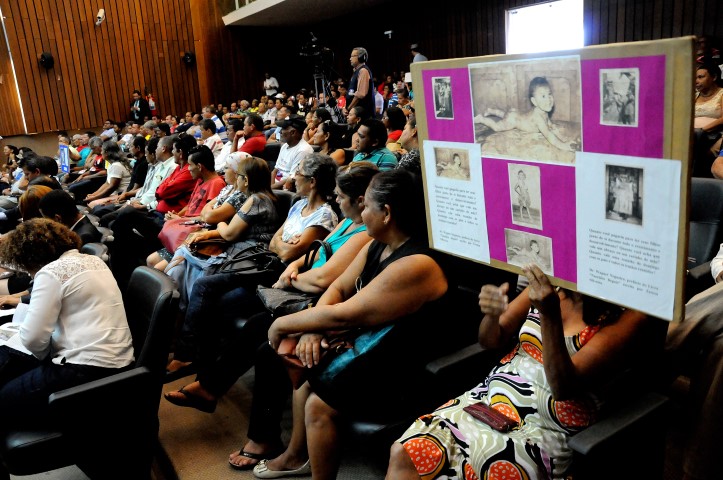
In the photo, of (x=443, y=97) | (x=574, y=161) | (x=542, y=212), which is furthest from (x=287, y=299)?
(x=574, y=161)

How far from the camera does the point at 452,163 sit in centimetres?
129

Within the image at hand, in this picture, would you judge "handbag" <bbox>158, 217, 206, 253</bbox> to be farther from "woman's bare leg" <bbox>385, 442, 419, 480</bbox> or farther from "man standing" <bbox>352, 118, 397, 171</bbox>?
"woman's bare leg" <bbox>385, 442, 419, 480</bbox>

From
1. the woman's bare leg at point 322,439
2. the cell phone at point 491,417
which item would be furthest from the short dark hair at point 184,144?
the cell phone at point 491,417

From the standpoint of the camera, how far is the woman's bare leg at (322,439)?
1.77 m

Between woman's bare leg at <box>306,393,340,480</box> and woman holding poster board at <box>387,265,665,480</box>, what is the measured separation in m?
0.36

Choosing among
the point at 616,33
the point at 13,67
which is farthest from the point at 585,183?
the point at 13,67

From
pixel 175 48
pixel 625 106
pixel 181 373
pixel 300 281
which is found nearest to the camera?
pixel 625 106

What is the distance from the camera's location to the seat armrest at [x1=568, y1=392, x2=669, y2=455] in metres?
1.17

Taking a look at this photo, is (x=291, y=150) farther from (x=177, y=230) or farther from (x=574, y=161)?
(x=574, y=161)

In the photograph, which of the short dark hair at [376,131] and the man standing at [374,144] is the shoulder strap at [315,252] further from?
the short dark hair at [376,131]

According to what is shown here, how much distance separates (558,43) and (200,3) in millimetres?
9082

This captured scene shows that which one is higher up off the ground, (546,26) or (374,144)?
(546,26)

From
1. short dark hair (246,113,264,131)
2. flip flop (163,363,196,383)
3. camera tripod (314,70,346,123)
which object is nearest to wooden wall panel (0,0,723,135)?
camera tripod (314,70,346,123)

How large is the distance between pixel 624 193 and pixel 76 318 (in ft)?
6.07
